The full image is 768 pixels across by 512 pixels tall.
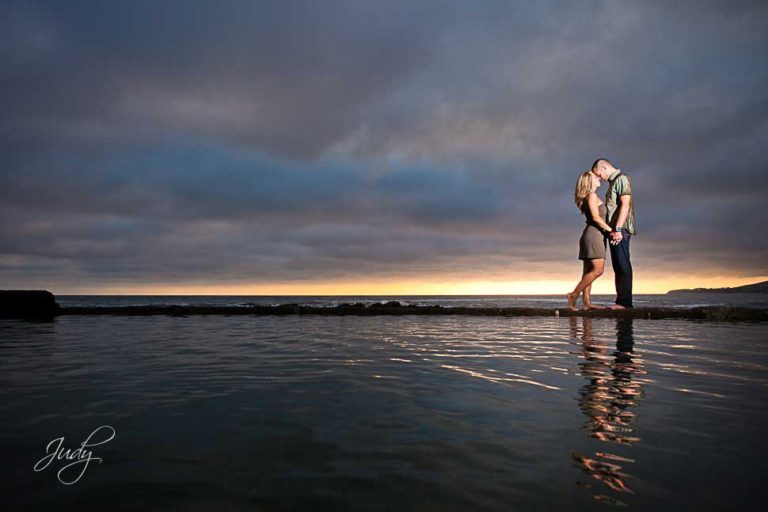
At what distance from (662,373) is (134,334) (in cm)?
1118

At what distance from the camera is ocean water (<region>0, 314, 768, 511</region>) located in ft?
7.64

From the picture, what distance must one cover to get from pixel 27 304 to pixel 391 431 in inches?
849

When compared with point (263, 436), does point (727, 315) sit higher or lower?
higher

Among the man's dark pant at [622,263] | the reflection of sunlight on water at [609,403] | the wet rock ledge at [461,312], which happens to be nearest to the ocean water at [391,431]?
the reflection of sunlight on water at [609,403]

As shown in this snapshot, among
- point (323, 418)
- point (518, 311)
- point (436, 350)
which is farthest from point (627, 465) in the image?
point (518, 311)

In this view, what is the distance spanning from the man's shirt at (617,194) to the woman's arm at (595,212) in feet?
0.90

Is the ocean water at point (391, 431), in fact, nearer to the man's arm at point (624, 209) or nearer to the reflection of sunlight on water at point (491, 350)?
the reflection of sunlight on water at point (491, 350)

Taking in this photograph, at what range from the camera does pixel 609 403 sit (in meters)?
4.00

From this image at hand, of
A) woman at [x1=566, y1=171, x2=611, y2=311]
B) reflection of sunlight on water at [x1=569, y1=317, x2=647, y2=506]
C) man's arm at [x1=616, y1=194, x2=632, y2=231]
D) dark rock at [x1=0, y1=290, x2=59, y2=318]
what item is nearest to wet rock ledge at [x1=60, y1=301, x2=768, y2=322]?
dark rock at [x1=0, y1=290, x2=59, y2=318]

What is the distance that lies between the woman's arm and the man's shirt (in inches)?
10.7

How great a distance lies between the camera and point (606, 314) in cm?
1290

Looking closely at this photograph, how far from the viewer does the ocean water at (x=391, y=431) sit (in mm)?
2330

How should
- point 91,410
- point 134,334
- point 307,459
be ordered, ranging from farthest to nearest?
point 134,334 < point 91,410 < point 307,459

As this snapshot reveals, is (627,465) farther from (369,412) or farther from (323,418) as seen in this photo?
(323,418)
